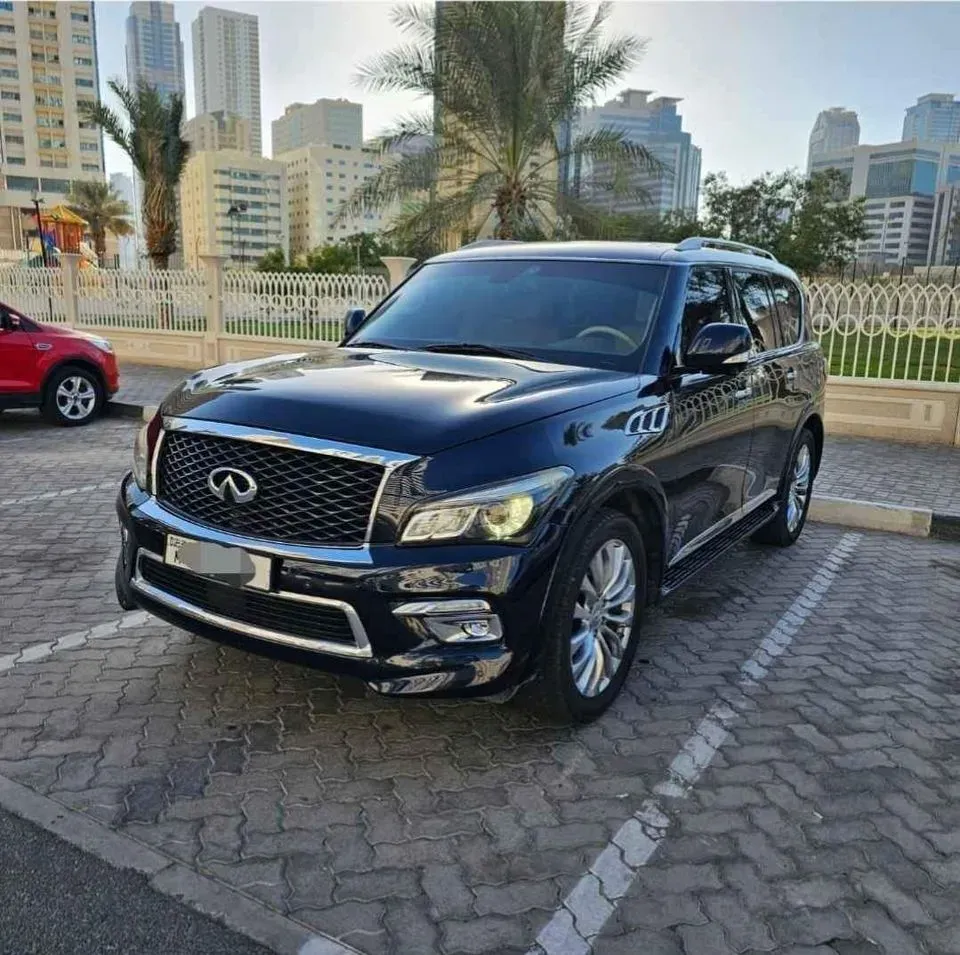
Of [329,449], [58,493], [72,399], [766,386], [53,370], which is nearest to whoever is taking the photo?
[329,449]

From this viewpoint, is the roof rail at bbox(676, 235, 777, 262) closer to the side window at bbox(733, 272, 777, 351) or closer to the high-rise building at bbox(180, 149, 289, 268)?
the side window at bbox(733, 272, 777, 351)

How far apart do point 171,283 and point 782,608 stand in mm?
14039

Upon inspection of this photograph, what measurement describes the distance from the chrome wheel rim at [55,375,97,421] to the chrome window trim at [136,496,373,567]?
7.91 metres

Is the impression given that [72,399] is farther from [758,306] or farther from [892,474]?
[892,474]

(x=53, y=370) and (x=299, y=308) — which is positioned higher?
(x=299, y=308)

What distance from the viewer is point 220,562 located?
2986mm

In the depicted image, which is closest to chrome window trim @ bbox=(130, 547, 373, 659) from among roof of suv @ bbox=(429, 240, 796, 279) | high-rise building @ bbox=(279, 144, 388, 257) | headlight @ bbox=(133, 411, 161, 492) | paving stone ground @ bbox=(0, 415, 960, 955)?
headlight @ bbox=(133, 411, 161, 492)

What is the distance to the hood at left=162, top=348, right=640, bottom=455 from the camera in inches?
114

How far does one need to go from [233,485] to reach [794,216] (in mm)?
40602

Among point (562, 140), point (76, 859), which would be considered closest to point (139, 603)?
point (76, 859)

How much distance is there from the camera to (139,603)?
3.35 meters

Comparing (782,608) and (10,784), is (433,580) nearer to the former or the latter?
(10,784)

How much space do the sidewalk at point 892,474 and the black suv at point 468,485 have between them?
359 cm

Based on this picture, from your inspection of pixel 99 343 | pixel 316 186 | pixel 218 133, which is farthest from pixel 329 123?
pixel 99 343
